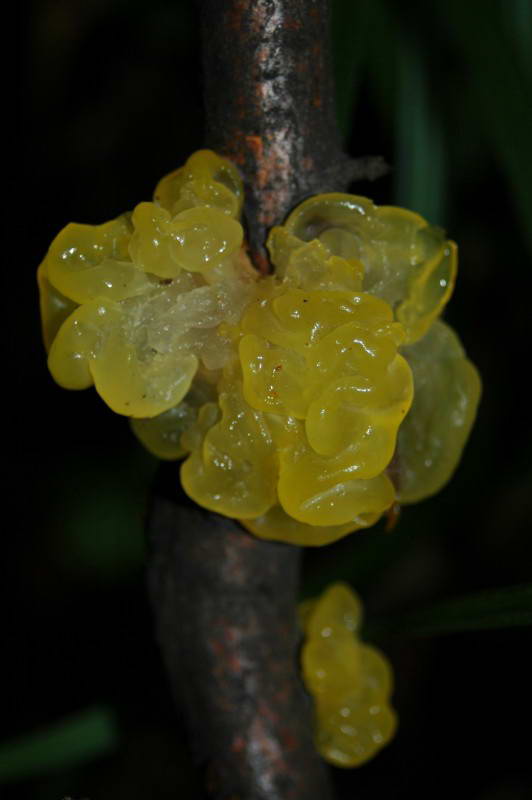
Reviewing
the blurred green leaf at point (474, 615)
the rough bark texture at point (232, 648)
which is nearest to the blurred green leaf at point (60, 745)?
the rough bark texture at point (232, 648)

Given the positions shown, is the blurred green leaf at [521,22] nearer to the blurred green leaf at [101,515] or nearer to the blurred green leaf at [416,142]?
the blurred green leaf at [416,142]

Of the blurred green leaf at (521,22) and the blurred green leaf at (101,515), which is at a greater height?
the blurred green leaf at (521,22)

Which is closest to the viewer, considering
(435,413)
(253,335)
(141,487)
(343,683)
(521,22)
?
(253,335)

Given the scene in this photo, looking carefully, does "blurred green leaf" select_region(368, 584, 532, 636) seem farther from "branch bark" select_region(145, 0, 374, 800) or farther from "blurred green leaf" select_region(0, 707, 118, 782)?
"blurred green leaf" select_region(0, 707, 118, 782)

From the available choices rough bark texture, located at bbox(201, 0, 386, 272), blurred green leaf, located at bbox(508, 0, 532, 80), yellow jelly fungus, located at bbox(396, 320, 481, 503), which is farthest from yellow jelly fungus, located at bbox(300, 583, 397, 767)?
blurred green leaf, located at bbox(508, 0, 532, 80)

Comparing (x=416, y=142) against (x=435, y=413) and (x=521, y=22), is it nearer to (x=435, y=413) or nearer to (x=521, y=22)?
(x=521, y=22)

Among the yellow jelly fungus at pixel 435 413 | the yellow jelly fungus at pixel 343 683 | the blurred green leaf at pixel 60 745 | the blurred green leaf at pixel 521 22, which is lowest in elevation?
the blurred green leaf at pixel 60 745

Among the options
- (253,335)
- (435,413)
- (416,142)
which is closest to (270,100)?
(253,335)
